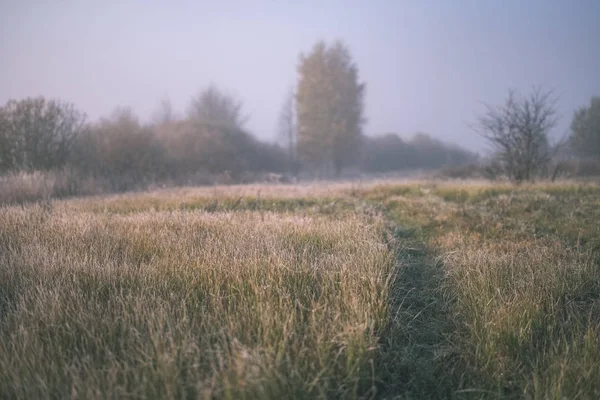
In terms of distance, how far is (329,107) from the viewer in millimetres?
33500

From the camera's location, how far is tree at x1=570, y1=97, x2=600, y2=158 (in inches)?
1222

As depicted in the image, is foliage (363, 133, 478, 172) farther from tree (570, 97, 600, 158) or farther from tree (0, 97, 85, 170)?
tree (0, 97, 85, 170)

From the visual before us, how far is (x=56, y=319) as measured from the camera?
8.21 feet

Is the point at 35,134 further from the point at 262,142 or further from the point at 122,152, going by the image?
the point at 262,142

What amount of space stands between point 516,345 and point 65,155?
54.8ft

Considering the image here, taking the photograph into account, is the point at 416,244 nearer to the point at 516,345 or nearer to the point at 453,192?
the point at 516,345

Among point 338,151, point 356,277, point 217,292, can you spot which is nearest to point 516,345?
point 356,277

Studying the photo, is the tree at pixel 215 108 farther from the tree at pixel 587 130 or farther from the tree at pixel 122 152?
the tree at pixel 587 130

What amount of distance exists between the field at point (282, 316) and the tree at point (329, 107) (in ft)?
95.0

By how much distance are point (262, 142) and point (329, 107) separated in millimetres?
7101

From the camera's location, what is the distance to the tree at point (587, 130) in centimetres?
3104

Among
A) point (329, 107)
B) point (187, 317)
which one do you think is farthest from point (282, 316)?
point (329, 107)

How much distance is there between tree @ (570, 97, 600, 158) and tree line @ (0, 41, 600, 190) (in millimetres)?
90

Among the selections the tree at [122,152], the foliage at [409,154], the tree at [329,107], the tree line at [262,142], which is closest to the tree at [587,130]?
the tree line at [262,142]
